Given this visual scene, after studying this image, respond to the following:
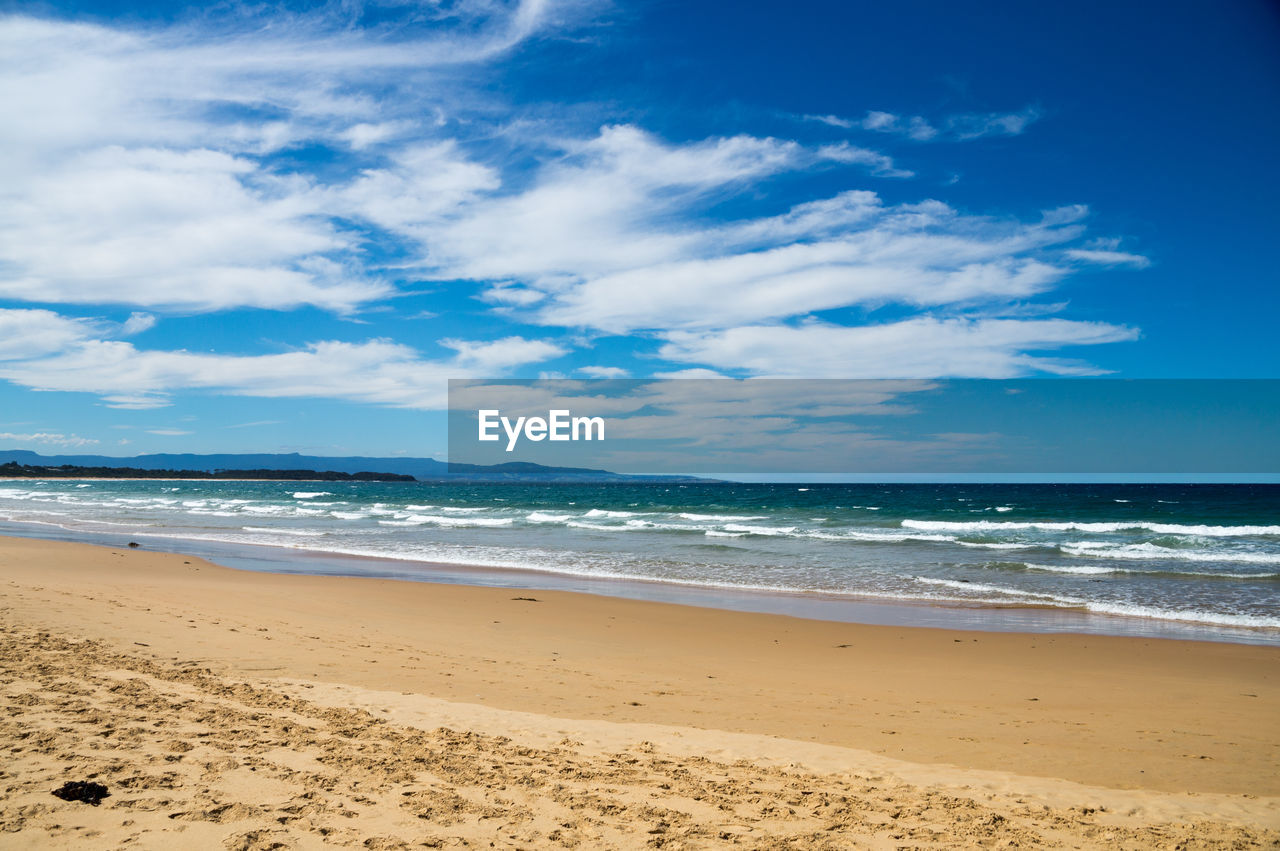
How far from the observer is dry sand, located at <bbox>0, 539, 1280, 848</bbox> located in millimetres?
4062

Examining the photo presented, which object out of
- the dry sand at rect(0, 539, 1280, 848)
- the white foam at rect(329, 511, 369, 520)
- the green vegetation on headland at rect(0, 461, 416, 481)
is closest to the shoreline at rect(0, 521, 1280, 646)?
the dry sand at rect(0, 539, 1280, 848)

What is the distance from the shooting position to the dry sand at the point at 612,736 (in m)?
4.06

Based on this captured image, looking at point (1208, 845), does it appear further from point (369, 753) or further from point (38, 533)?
point (38, 533)

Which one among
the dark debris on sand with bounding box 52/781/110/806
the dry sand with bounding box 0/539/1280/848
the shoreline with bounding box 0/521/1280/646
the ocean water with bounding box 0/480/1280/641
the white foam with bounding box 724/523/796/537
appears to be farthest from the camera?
the white foam with bounding box 724/523/796/537

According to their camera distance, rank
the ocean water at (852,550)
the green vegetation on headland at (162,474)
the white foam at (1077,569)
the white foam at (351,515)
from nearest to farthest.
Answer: the ocean water at (852,550) → the white foam at (1077,569) → the white foam at (351,515) → the green vegetation on headland at (162,474)

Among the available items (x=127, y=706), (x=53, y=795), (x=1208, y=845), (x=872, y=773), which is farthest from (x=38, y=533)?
(x=1208, y=845)

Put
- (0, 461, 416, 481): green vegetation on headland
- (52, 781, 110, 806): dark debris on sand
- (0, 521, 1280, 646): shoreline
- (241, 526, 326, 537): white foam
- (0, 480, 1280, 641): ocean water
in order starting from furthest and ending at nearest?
(0, 461, 416, 481): green vegetation on headland
(241, 526, 326, 537): white foam
(0, 480, 1280, 641): ocean water
(0, 521, 1280, 646): shoreline
(52, 781, 110, 806): dark debris on sand

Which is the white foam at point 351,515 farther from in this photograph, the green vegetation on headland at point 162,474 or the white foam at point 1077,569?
the green vegetation on headland at point 162,474

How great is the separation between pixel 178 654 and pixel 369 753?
394 centimetres

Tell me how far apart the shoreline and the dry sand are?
1.22 meters

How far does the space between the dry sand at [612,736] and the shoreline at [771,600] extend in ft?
3.99

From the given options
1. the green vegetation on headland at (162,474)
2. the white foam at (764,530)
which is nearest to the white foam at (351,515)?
the white foam at (764,530)

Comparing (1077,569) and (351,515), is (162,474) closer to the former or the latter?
(351,515)

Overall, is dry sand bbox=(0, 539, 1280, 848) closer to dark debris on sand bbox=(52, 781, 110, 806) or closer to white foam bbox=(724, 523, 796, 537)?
dark debris on sand bbox=(52, 781, 110, 806)
